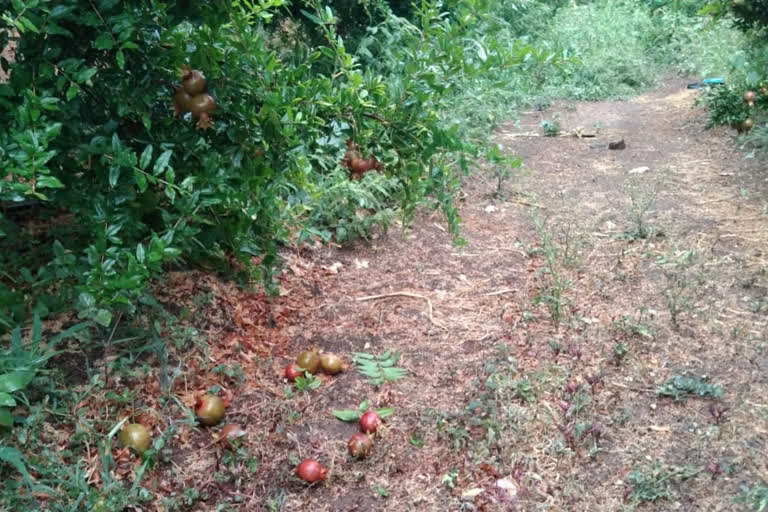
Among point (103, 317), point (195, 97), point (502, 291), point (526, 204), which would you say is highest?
point (195, 97)

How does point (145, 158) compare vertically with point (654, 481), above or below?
above

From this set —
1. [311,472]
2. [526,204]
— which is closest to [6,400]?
[311,472]

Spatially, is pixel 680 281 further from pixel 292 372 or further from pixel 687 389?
pixel 292 372

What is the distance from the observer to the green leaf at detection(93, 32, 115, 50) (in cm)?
186

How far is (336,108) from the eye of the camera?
2320 mm

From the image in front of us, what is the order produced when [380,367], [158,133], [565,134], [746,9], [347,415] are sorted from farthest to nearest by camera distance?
[565,134] < [746,9] < [380,367] < [347,415] < [158,133]

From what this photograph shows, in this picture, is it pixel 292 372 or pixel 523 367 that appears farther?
pixel 523 367

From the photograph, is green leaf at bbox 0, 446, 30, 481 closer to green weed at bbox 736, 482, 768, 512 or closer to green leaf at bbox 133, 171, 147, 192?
green leaf at bbox 133, 171, 147, 192

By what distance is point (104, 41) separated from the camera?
1.87 m

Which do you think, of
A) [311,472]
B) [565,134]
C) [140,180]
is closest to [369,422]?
[311,472]

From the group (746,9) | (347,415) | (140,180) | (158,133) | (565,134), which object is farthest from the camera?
(565,134)

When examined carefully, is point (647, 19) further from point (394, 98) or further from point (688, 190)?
point (394, 98)

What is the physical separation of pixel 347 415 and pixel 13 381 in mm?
1097

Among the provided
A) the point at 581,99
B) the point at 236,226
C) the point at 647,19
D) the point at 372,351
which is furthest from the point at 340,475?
the point at 647,19
